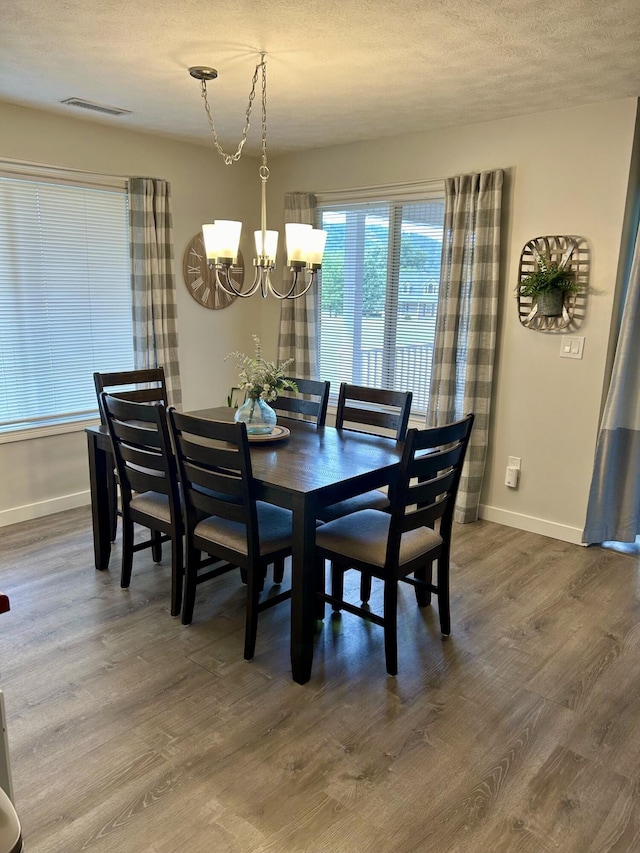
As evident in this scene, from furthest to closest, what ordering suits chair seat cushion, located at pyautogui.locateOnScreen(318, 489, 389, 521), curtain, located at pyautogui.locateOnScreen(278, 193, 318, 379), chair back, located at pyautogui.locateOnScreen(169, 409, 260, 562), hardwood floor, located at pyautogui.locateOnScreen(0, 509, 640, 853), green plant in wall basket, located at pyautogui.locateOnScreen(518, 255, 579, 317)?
curtain, located at pyautogui.locateOnScreen(278, 193, 318, 379) → green plant in wall basket, located at pyautogui.locateOnScreen(518, 255, 579, 317) → chair seat cushion, located at pyautogui.locateOnScreen(318, 489, 389, 521) → chair back, located at pyautogui.locateOnScreen(169, 409, 260, 562) → hardwood floor, located at pyautogui.locateOnScreen(0, 509, 640, 853)

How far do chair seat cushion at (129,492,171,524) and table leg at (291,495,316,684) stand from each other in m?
0.84

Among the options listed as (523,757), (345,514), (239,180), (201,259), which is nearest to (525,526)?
(345,514)

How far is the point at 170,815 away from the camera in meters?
1.86

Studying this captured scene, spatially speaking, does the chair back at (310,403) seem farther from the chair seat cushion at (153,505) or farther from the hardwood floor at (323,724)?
the hardwood floor at (323,724)

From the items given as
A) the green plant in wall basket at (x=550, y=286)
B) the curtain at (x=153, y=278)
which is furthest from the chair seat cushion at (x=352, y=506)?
the curtain at (x=153, y=278)

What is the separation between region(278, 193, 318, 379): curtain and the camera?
500 centimetres

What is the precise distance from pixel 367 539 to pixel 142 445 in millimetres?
1172

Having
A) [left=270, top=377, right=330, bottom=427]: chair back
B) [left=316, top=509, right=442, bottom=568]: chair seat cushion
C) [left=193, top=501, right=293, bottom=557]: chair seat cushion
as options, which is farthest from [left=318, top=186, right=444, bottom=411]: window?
[left=193, top=501, right=293, bottom=557]: chair seat cushion

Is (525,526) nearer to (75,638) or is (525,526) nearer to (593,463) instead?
(593,463)

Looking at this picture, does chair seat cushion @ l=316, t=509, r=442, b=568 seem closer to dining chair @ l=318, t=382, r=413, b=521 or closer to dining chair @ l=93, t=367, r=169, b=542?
dining chair @ l=318, t=382, r=413, b=521

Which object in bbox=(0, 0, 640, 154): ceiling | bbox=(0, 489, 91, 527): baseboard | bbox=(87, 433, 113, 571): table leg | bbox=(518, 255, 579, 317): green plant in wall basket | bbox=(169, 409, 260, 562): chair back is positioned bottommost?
bbox=(0, 489, 91, 527): baseboard

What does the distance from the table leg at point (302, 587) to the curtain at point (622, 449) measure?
2.19 meters

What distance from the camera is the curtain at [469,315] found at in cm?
397

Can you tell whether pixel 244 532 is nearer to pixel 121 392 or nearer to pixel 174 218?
pixel 121 392
